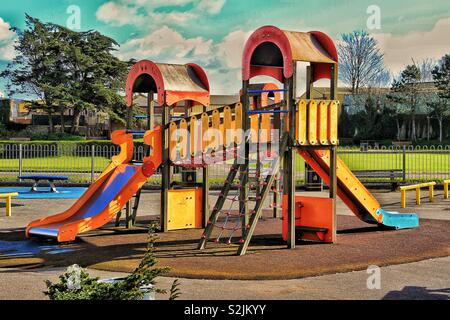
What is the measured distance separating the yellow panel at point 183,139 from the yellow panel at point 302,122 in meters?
3.03

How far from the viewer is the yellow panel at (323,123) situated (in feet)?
43.8

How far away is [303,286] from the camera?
9.39 meters

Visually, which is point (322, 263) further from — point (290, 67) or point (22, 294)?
point (22, 294)

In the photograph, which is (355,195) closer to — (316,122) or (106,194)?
(316,122)

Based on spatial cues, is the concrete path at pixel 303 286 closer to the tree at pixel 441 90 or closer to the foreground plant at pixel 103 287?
the foreground plant at pixel 103 287

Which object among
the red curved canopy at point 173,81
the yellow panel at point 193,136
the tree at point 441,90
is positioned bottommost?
the yellow panel at point 193,136

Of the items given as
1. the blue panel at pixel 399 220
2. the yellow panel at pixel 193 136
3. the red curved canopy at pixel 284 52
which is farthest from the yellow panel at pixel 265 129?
the blue panel at pixel 399 220

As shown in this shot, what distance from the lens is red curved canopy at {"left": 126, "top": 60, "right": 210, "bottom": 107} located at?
15.5m

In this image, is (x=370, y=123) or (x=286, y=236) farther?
(x=370, y=123)

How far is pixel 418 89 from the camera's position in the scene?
72.4 metres

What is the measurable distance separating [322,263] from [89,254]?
13.4ft

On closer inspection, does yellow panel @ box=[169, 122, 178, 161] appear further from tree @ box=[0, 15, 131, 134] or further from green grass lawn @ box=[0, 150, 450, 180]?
tree @ box=[0, 15, 131, 134]

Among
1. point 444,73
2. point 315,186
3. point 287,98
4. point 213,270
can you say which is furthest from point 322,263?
point 444,73

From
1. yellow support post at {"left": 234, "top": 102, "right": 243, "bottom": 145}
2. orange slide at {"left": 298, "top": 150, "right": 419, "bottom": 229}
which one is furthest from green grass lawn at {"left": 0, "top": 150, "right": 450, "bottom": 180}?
yellow support post at {"left": 234, "top": 102, "right": 243, "bottom": 145}
